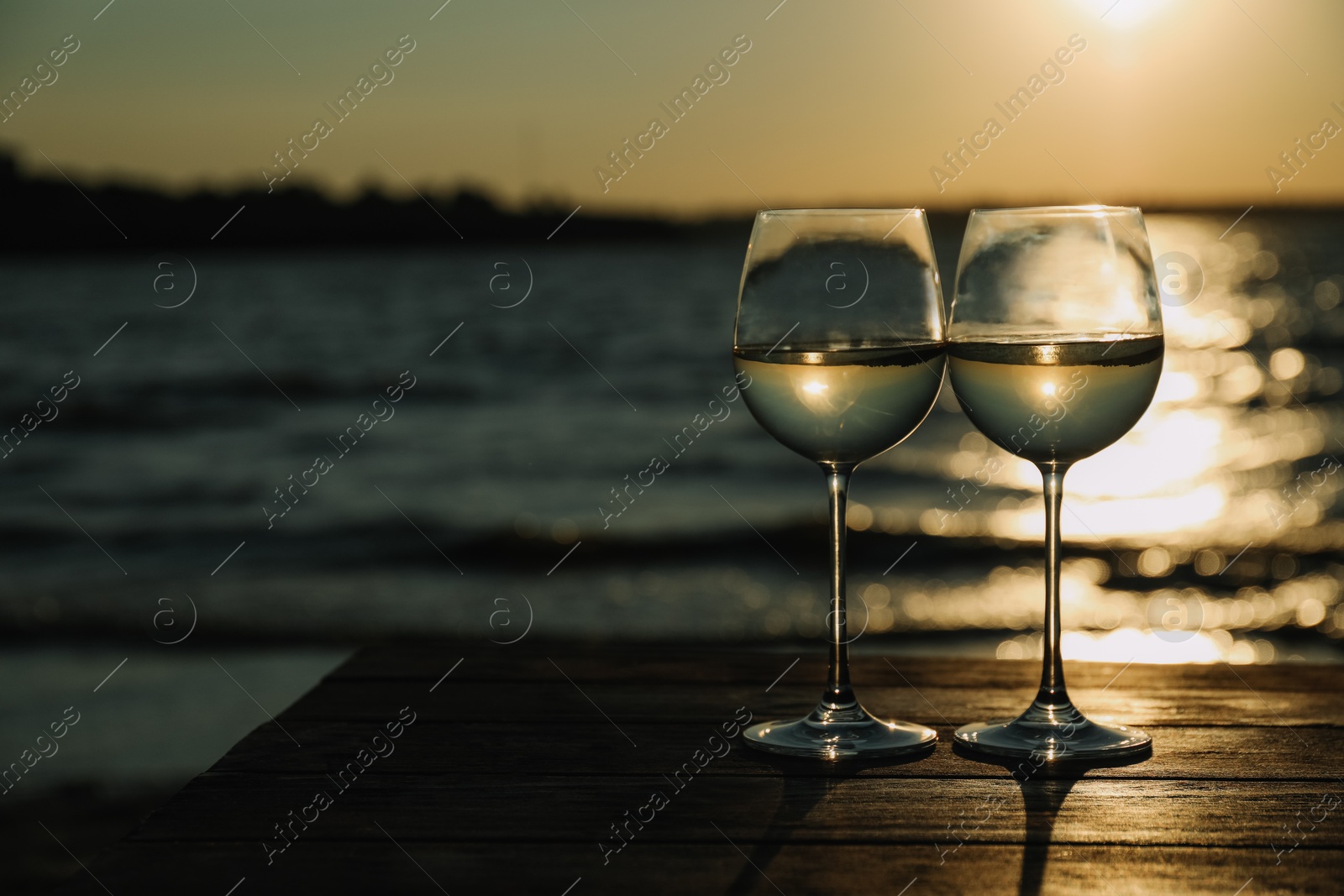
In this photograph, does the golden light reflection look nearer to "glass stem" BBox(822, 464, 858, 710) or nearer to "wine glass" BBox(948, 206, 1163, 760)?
"wine glass" BBox(948, 206, 1163, 760)

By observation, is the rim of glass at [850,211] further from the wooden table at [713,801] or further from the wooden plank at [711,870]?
the wooden plank at [711,870]

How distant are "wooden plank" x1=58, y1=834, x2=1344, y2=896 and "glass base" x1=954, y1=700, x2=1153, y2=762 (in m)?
0.31

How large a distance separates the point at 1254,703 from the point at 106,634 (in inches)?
336

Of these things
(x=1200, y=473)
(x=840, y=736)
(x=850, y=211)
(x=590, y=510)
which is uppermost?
(x=1200, y=473)

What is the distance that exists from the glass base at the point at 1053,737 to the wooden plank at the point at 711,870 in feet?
1.01

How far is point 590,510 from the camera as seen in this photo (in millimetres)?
13312

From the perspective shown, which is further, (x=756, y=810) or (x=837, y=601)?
(x=837, y=601)

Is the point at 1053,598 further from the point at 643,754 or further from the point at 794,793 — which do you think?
the point at 643,754

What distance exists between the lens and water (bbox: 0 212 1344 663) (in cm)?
959

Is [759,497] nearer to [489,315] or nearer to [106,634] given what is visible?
[106,634]

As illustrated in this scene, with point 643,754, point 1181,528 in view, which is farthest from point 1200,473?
point 643,754

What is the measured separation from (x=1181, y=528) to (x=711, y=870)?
38.7 ft

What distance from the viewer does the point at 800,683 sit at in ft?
6.72

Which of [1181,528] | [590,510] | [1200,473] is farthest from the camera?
Answer: [1200,473]
